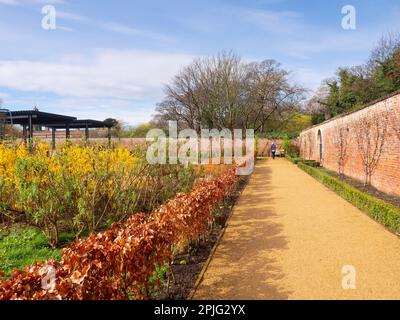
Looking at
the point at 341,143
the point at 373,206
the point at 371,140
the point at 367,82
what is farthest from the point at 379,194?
the point at 367,82

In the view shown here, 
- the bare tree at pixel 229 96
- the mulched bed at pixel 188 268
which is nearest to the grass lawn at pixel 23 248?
the mulched bed at pixel 188 268

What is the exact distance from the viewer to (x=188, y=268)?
455 cm

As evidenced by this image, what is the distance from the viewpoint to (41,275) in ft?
7.34

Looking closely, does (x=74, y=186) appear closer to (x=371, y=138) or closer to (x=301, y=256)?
(x=301, y=256)

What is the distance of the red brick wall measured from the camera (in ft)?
30.2

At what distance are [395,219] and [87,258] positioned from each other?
18.6 feet

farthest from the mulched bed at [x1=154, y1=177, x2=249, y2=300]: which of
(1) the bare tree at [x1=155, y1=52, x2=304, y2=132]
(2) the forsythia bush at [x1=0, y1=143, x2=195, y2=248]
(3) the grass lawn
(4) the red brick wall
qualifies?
(1) the bare tree at [x1=155, y1=52, x2=304, y2=132]

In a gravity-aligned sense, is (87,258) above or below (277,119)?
below

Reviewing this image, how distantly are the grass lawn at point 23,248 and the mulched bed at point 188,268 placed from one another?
1873 millimetres

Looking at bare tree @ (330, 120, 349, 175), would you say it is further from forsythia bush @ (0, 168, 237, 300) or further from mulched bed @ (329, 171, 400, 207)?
forsythia bush @ (0, 168, 237, 300)

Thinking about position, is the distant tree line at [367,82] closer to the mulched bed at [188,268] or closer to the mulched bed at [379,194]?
the mulched bed at [379,194]
